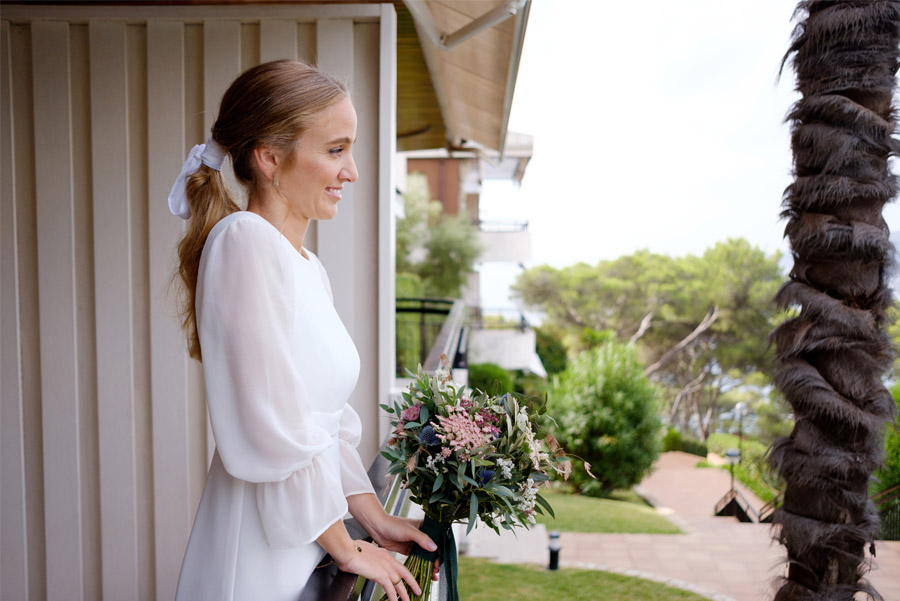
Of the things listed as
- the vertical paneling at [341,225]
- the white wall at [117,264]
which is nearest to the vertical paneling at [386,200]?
the white wall at [117,264]

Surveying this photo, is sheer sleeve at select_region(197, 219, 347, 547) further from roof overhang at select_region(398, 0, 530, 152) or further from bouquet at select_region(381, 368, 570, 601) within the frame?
roof overhang at select_region(398, 0, 530, 152)

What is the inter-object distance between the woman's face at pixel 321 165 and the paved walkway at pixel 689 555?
8.81 m

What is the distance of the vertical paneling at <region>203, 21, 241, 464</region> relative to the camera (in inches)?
111

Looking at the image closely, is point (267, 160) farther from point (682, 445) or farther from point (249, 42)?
point (682, 445)

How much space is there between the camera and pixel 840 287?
3459 mm

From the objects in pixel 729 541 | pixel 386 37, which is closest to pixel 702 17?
pixel 729 541

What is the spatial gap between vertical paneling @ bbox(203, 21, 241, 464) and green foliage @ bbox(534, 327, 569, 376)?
108 ft

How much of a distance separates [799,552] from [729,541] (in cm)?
1168

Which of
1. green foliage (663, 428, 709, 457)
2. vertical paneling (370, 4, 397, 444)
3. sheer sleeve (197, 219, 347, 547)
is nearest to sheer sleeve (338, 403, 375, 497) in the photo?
sheer sleeve (197, 219, 347, 547)

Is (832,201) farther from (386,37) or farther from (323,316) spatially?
(323,316)

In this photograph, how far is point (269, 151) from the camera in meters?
1.23

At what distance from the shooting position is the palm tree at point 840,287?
11.0 feet

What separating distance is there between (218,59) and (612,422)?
19612 mm

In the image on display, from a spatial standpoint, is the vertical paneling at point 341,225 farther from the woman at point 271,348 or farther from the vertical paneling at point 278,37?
the woman at point 271,348
